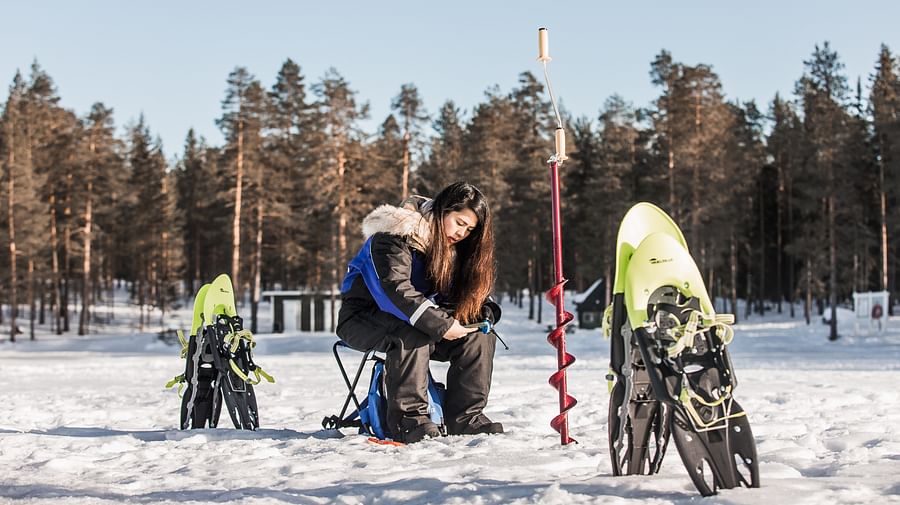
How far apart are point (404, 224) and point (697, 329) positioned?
204 cm

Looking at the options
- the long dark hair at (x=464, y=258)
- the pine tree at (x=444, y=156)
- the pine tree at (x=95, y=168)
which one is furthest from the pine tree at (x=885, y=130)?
the pine tree at (x=95, y=168)

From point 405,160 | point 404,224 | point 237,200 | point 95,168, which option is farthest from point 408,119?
point 404,224

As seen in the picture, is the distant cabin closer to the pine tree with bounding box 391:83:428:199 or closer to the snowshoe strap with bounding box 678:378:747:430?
the pine tree with bounding box 391:83:428:199

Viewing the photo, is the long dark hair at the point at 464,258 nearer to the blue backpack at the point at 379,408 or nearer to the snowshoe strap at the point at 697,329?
the blue backpack at the point at 379,408

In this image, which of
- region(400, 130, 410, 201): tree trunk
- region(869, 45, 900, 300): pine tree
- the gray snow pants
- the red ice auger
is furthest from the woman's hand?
region(869, 45, 900, 300): pine tree

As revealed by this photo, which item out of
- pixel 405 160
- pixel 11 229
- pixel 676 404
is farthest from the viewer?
pixel 11 229

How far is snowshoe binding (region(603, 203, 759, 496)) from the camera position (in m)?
2.88

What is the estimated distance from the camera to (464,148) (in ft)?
145

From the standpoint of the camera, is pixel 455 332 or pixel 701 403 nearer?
pixel 701 403

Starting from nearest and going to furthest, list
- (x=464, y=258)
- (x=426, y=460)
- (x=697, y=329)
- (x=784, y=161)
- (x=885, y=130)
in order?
(x=697, y=329)
(x=426, y=460)
(x=464, y=258)
(x=885, y=130)
(x=784, y=161)

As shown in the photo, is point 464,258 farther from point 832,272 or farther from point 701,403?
point 832,272

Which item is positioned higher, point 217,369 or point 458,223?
point 458,223

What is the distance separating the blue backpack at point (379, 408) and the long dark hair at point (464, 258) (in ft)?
1.75

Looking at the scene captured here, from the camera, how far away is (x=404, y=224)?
4570 mm
